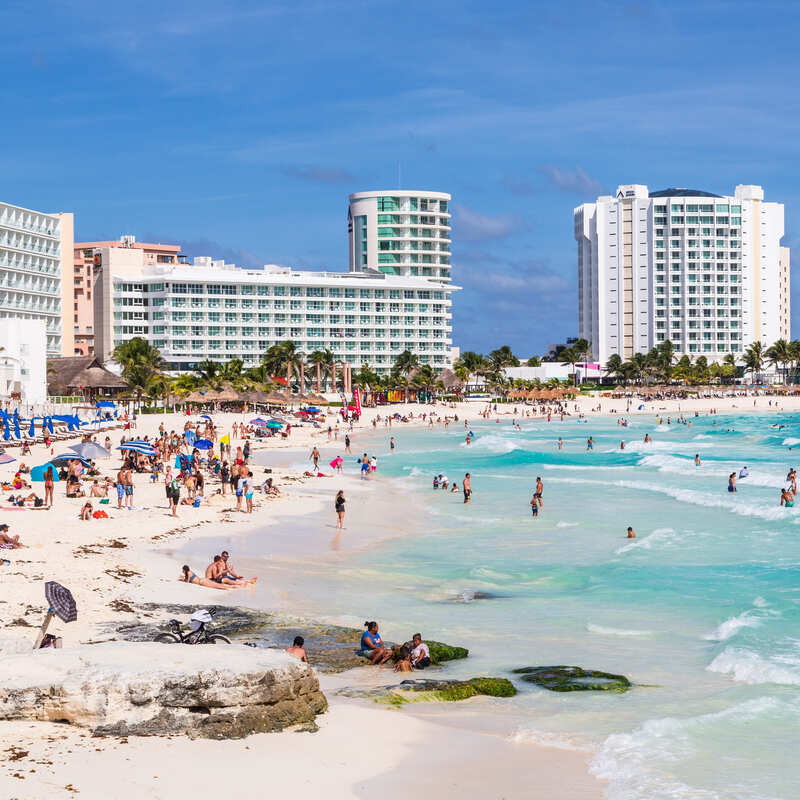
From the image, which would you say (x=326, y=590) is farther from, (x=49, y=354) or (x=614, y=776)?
(x=49, y=354)

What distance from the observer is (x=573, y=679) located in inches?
629

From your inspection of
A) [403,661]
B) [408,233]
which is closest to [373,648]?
[403,661]

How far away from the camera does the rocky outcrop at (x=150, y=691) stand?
11.0m

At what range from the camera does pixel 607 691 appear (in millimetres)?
15508

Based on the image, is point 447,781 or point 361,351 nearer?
point 447,781

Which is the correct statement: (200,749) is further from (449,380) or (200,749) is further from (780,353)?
(780,353)

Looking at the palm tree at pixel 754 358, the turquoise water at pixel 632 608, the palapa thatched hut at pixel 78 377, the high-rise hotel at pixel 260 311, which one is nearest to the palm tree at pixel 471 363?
the high-rise hotel at pixel 260 311

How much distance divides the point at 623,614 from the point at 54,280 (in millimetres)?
98294

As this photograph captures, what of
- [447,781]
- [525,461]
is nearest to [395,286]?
[525,461]

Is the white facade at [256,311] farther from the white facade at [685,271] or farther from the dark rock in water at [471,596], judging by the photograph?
the dark rock in water at [471,596]

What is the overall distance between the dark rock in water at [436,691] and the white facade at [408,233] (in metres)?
145

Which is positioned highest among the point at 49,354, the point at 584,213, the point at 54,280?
the point at 584,213

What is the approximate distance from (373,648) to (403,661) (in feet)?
2.17

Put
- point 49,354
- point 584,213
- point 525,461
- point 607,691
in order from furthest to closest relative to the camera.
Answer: point 584,213, point 49,354, point 525,461, point 607,691
